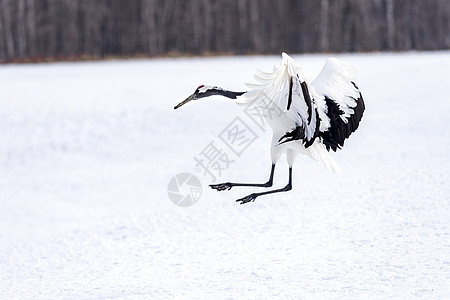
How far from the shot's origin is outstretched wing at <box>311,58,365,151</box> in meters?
4.20

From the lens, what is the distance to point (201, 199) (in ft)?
42.6

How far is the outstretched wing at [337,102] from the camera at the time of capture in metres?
4.20

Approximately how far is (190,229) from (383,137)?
282 inches

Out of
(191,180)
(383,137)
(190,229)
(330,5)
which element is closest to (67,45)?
(330,5)

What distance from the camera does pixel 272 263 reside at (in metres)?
8.44

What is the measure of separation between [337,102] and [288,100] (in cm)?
57

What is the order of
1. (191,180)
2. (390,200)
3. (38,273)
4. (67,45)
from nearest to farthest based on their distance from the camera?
(191,180), (38,273), (390,200), (67,45)

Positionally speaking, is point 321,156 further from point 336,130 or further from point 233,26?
point 233,26

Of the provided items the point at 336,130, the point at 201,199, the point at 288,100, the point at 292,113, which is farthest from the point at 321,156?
the point at 201,199

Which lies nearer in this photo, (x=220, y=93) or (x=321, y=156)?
(x=220, y=93)

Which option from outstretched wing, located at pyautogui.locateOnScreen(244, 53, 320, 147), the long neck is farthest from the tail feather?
the long neck

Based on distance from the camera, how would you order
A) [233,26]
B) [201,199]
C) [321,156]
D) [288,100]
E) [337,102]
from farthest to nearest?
1. [233,26]
2. [201,199]
3. [337,102]
4. [321,156]
5. [288,100]

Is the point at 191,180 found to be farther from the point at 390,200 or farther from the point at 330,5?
the point at 330,5

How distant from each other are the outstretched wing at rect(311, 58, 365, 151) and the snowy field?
36.9 inches
